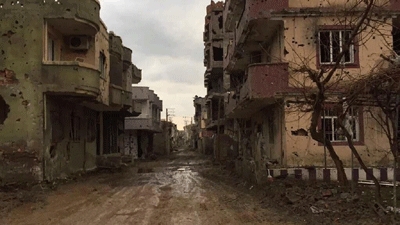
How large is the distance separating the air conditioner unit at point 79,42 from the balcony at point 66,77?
2378 mm

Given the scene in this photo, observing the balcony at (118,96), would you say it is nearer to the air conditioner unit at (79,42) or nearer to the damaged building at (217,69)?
the air conditioner unit at (79,42)

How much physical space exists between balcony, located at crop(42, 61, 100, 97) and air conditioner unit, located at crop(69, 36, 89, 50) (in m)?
2.38

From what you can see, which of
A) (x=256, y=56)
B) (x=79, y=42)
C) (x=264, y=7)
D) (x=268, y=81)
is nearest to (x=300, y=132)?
(x=268, y=81)

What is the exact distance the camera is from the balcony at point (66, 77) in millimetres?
15883

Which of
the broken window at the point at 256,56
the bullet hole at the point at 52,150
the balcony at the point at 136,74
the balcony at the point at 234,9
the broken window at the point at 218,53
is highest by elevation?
the broken window at the point at 218,53

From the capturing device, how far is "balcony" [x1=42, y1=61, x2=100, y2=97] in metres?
15.9

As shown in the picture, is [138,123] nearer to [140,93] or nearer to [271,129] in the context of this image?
[140,93]

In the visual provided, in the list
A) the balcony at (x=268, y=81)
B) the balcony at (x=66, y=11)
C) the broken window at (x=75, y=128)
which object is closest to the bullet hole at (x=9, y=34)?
the balcony at (x=66, y=11)

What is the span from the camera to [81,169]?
21344 millimetres

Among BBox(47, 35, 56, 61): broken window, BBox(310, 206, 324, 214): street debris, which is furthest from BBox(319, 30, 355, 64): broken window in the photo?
BBox(47, 35, 56, 61): broken window

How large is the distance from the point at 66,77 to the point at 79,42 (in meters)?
3.11

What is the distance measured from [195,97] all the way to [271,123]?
54.8 m

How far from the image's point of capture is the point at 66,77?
16031 millimetres

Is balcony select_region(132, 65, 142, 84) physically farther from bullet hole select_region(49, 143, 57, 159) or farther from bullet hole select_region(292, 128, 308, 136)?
bullet hole select_region(292, 128, 308, 136)
